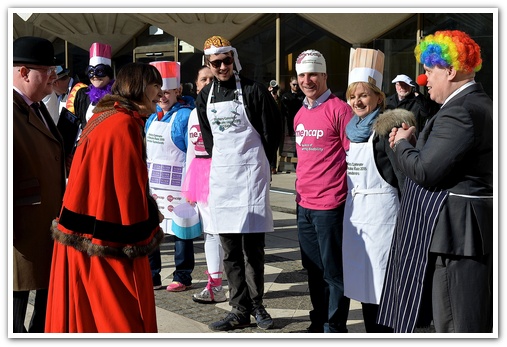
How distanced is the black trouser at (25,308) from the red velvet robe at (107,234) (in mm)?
362

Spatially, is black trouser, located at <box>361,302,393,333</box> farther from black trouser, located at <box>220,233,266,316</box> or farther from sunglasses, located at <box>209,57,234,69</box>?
sunglasses, located at <box>209,57,234,69</box>

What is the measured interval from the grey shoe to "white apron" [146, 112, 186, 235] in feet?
2.00

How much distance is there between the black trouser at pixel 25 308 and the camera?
3.80 m

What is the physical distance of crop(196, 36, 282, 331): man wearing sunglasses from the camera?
487 centimetres

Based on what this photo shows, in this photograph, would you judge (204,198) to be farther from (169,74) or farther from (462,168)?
(462,168)

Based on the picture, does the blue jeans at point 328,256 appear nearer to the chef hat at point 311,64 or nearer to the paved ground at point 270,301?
the paved ground at point 270,301

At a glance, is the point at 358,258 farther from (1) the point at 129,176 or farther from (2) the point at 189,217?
(2) the point at 189,217

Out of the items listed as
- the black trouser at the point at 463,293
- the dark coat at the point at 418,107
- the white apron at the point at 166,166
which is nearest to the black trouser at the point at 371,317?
the black trouser at the point at 463,293

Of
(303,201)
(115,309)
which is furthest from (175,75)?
(115,309)

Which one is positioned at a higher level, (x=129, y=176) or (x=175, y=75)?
(x=175, y=75)

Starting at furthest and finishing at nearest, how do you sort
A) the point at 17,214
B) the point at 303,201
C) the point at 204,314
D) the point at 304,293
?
the point at 304,293 < the point at 204,314 < the point at 303,201 < the point at 17,214

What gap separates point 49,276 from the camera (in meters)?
3.85

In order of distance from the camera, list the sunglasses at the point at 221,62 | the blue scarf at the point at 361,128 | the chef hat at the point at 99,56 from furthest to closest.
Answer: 1. the chef hat at the point at 99,56
2. the sunglasses at the point at 221,62
3. the blue scarf at the point at 361,128
